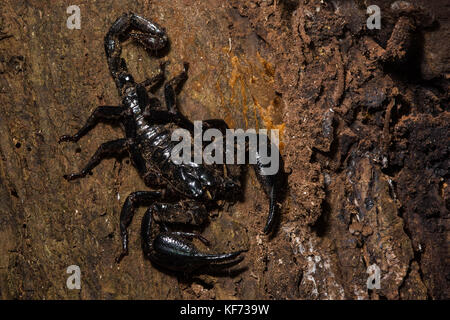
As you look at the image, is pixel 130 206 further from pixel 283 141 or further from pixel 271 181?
pixel 283 141

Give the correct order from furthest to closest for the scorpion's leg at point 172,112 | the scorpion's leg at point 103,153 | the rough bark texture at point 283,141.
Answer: the scorpion's leg at point 172,112 → the scorpion's leg at point 103,153 → the rough bark texture at point 283,141

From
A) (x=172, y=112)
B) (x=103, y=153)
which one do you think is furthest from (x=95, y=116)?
(x=172, y=112)

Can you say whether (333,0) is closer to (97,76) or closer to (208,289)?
(97,76)

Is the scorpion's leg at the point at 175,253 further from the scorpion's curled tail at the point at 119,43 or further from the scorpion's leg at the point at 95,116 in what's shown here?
the scorpion's curled tail at the point at 119,43

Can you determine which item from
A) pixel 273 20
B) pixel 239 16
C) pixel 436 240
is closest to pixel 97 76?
pixel 239 16

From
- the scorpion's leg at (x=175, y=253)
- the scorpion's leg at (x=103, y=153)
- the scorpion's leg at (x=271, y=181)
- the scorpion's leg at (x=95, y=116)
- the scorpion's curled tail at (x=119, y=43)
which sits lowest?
the scorpion's leg at (x=175, y=253)

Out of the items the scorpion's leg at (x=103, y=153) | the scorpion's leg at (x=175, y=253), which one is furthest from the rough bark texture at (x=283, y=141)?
the scorpion's leg at (x=175, y=253)

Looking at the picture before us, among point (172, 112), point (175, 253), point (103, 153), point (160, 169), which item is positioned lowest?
point (175, 253)
